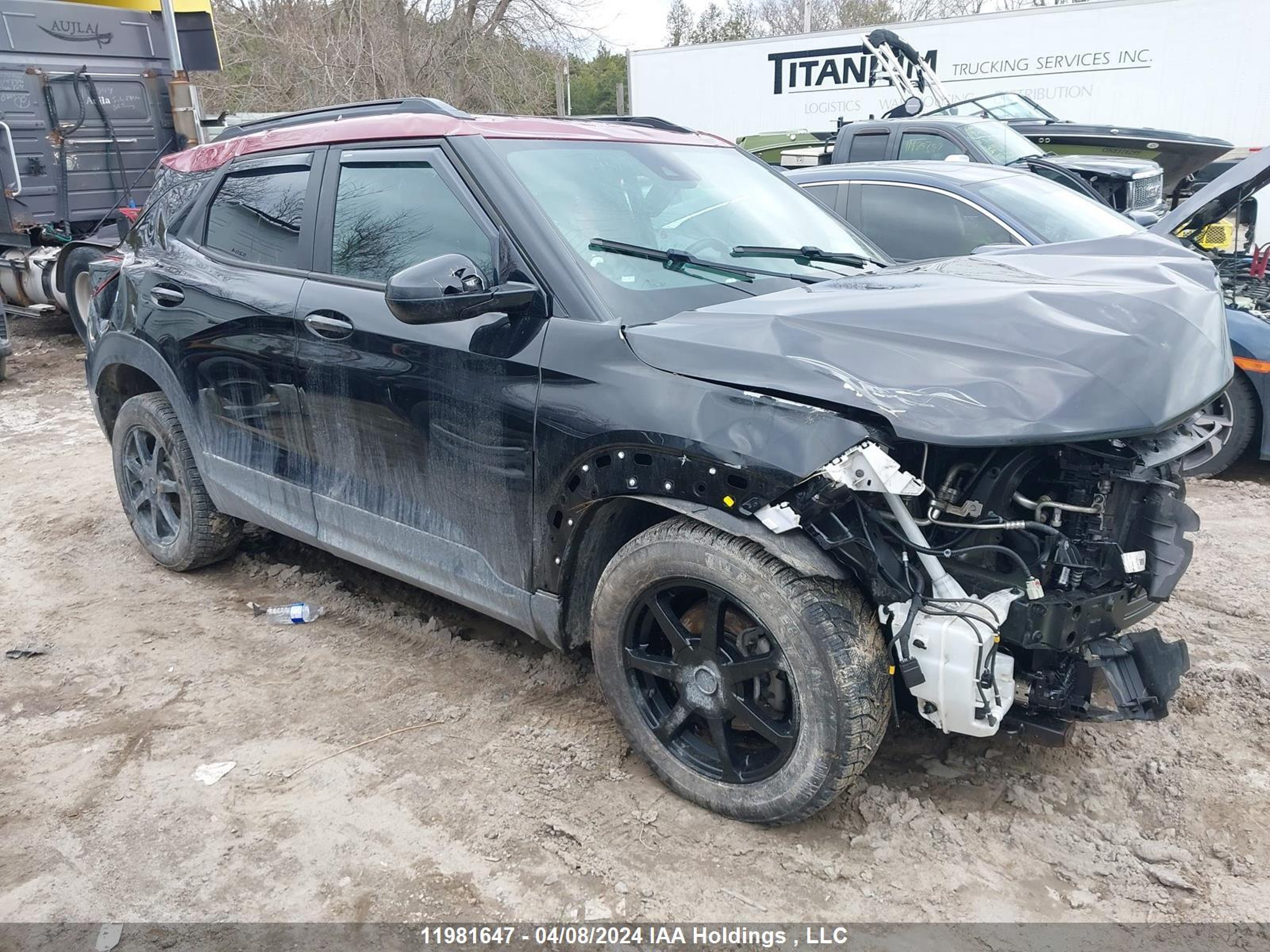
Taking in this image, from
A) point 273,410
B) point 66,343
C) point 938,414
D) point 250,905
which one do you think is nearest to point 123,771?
point 250,905

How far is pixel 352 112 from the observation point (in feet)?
12.4

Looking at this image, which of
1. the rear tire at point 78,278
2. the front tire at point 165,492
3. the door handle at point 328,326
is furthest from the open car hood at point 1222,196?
the rear tire at point 78,278

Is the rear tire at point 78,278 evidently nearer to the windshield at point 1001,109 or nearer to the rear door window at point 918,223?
the rear door window at point 918,223

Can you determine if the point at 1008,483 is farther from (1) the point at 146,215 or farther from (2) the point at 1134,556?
(1) the point at 146,215

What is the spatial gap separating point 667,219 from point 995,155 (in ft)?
22.7

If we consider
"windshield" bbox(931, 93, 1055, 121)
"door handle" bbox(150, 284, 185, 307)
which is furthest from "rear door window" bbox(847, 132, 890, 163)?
"door handle" bbox(150, 284, 185, 307)

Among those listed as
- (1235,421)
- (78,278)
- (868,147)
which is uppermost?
(868,147)

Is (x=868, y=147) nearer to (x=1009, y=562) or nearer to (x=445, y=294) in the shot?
(x=445, y=294)

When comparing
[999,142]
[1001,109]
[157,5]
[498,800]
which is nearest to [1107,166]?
[999,142]

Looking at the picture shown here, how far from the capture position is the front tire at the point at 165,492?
448 centimetres

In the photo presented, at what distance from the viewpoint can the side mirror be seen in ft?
9.08

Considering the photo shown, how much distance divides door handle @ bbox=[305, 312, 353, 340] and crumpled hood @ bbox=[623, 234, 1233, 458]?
3.85 ft

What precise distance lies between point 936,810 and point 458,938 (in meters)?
1.39

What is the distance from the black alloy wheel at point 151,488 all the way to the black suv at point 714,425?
853 millimetres
